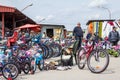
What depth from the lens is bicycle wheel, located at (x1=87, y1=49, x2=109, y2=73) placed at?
37.9ft

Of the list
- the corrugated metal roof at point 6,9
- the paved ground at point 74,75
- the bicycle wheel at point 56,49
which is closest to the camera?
the paved ground at point 74,75

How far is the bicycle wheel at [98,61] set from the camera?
11.5 m

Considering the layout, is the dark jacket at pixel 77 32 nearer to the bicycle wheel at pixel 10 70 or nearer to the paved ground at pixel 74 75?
the paved ground at pixel 74 75

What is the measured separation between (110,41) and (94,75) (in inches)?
378

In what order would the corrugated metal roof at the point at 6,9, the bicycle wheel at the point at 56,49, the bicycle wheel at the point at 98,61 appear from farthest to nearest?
the corrugated metal roof at the point at 6,9 < the bicycle wheel at the point at 56,49 < the bicycle wheel at the point at 98,61

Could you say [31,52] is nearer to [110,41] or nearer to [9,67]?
[9,67]

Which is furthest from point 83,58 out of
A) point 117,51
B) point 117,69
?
point 117,51

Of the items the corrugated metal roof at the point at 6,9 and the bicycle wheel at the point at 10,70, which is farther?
the corrugated metal roof at the point at 6,9

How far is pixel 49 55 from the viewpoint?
60.2 feet

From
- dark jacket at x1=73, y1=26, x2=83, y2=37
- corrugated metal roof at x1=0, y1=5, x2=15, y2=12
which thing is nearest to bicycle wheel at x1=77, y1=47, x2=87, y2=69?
dark jacket at x1=73, y1=26, x2=83, y2=37

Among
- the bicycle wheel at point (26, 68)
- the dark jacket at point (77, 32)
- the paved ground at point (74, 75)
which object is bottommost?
the paved ground at point (74, 75)

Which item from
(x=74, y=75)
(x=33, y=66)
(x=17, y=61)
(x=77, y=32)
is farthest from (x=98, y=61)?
(x=77, y=32)

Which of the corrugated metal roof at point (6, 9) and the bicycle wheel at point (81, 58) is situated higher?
the corrugated metal roof at point (6, 9)

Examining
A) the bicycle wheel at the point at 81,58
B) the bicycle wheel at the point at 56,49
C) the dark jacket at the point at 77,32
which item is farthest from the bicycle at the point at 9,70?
the bicycle wheel at the point at 56,49
